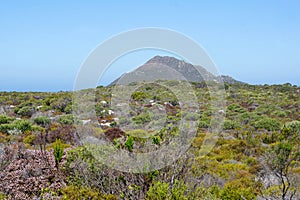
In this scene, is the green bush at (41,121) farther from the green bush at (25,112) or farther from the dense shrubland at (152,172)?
the green bush at (25,112)

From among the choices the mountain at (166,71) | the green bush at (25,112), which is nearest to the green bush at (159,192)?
the mountain at (166,71)

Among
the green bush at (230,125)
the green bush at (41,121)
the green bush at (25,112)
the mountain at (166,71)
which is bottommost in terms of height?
the green bush at (41,121)

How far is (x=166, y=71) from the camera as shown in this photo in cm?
1190

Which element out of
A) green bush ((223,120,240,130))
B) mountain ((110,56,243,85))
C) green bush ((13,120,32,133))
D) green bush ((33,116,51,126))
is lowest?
green bush ((13,120,32,133))

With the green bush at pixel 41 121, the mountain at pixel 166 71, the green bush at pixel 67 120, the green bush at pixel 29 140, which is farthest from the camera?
the green bush at pixel 41 121

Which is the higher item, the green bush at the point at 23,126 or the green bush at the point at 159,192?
the green bush at the point at 23,126

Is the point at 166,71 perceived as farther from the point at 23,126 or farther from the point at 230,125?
the point at 230,125

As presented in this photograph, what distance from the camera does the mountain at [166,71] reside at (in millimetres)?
9438

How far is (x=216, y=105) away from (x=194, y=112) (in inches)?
193

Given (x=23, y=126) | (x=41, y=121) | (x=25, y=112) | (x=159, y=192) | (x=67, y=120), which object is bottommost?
(x=159, y=192)

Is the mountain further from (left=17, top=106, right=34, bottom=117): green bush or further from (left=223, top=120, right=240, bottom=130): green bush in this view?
(left=17, top=106, right=34, bottom=117): green bush

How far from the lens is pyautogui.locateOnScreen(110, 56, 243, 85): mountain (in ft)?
31.0

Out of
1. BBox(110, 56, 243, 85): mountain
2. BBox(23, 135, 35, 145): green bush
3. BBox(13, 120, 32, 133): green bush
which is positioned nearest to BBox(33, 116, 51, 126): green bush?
BBox(13, 120, 32, 133): green bush

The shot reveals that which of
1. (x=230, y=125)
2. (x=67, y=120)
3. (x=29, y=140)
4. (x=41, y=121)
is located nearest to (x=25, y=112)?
(x=41, y=121)
